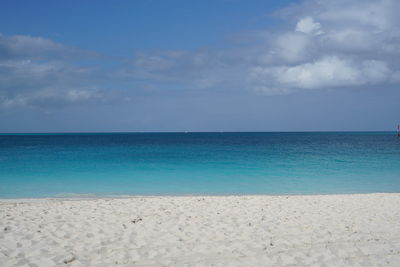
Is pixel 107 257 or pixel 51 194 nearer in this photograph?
pixel 107 257

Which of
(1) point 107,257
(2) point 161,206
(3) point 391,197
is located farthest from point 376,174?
(1) point 107,257

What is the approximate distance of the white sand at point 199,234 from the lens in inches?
241

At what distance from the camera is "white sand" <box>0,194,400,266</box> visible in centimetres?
612

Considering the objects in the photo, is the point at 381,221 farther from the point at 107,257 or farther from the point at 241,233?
the point at 107,257

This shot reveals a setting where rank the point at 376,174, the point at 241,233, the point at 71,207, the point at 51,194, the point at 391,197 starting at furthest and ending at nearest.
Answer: the point at 376,174
the point at 51,194
the point at 391,197
the point at 71,207
the point at 241,233

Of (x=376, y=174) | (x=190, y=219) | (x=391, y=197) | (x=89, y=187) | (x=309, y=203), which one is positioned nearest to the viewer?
(x=190, y=219)

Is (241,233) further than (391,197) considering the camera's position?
No

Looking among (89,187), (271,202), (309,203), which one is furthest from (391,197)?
(89,187)

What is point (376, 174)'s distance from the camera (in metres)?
22.4

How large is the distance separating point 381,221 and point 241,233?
14.7ft

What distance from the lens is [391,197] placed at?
1333cm

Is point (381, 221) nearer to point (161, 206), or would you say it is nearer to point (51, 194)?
point (161, 206)

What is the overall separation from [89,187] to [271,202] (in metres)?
11.0

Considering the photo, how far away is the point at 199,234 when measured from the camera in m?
7.61
